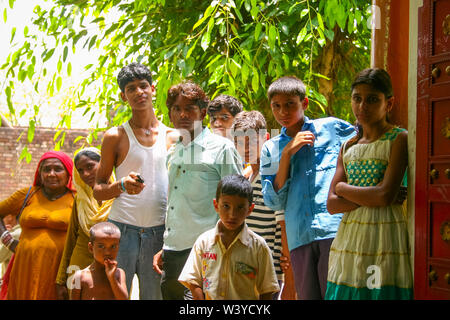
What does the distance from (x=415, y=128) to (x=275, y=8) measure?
85.2 inches

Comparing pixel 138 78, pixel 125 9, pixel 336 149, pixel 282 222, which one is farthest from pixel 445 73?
pixel 125 9

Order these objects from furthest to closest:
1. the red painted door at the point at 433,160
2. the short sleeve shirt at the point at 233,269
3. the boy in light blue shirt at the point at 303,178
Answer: the boy in light blue shirt at the point at 303,178 < the short sleeve shirt at the point at 233,269 < the red painted door at the point at 433,160

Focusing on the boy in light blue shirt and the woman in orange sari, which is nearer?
the boy in light blue shirt

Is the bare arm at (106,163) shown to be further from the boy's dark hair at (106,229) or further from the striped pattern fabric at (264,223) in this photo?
the striped pattern fabric at (264,223)

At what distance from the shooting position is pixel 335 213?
7.82 feet

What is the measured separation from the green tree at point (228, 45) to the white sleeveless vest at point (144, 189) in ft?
3.43

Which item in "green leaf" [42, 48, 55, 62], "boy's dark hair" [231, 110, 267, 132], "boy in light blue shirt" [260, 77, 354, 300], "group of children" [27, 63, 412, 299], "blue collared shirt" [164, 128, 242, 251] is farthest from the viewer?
"green leaf" [42, 48, 55, 62]

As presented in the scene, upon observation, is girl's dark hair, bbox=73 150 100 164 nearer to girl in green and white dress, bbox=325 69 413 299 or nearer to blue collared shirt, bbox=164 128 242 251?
blue collared shirt, bbox=164 128 242 251

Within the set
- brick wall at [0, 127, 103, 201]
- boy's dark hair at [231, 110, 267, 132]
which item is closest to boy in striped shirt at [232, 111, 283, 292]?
boy's dark hair at [231, 110, 267, 132]

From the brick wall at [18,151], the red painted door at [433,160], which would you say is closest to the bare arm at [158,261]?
the red painted door at [433,160]

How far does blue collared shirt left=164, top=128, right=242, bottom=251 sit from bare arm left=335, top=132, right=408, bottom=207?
2.21ft

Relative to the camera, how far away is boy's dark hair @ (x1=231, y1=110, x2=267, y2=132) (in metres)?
3.18

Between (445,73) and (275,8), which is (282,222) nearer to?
(445,73)

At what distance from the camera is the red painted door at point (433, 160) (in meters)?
2.15
